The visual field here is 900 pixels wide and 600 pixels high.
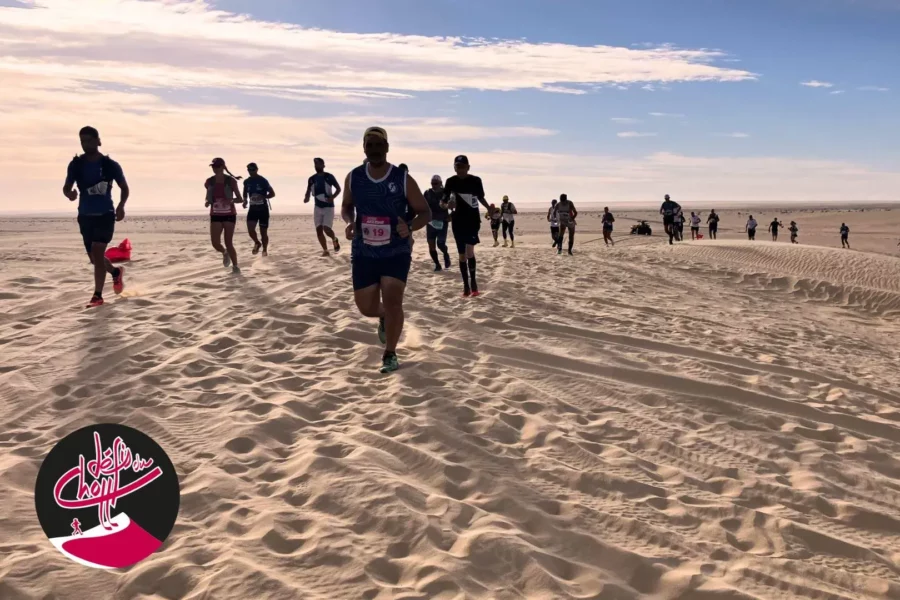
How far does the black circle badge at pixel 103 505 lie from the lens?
2.74m

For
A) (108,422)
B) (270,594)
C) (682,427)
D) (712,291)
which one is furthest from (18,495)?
(712,291)

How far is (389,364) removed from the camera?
560 centimetres

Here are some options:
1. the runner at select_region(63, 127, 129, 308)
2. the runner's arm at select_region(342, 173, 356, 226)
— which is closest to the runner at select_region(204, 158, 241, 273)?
the runner at select_region(63, 127, 129, 308)

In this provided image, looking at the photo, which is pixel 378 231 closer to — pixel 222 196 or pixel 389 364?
pixel 389 364

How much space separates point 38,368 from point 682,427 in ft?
17.4

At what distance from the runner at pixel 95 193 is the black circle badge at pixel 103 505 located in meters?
5.17

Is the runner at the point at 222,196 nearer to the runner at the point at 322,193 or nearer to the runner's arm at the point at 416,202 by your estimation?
the runner at the point at 322,193

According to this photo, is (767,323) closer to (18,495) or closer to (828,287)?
(828,287)

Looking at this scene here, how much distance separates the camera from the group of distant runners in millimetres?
5367

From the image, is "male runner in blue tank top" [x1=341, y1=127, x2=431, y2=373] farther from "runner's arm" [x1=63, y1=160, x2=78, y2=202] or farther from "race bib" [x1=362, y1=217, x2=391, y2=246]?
"runner's arm" [x1=63, y1=160, x2=78, y2=202]

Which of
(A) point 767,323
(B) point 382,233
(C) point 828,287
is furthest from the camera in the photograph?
(C) point 828,287

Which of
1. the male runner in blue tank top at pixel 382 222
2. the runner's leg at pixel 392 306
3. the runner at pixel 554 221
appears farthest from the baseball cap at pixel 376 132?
the runner at pixel 554 221

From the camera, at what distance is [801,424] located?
502 cm

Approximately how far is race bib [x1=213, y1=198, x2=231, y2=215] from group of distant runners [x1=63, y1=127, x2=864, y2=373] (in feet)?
0.05
